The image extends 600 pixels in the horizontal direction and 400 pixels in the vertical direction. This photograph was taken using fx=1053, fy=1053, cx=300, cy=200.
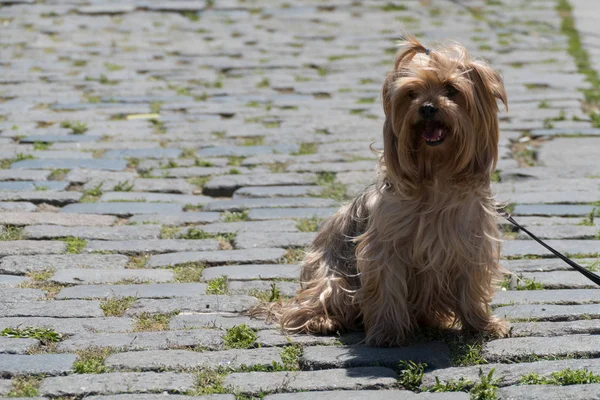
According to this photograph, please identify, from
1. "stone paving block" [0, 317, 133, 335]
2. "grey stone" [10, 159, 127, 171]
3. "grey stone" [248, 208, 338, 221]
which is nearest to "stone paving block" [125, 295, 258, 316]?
"stone paving block" [0, 317, 133, 335]

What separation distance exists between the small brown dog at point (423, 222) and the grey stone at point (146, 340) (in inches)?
15.4

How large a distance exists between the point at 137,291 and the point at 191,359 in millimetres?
969

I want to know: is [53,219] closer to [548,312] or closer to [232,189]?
[232,189]

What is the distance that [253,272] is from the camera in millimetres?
5484

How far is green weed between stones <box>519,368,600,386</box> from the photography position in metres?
3.97

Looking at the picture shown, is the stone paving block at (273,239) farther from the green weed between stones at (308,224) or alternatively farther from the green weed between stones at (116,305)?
the green weed between stones at (116,305)

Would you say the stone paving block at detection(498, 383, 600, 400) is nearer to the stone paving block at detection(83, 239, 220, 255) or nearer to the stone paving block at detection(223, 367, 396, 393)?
the stone paving block at detection(223, 367, 396, 393)

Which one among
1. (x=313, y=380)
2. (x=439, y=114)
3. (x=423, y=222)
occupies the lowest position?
(x=313, y=380)

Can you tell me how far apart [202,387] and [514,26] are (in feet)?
29.8

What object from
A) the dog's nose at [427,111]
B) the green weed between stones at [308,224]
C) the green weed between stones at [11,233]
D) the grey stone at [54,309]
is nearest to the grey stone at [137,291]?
the grey stone at [54,309]

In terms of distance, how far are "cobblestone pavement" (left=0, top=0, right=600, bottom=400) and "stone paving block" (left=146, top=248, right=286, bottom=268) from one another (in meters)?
0.02

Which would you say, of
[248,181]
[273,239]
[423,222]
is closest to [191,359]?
[423,222]

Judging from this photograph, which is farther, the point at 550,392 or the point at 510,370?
the point at 510,370

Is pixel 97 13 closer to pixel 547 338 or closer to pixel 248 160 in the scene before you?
pixel 248 160
